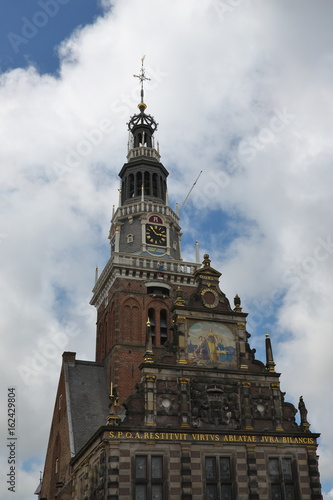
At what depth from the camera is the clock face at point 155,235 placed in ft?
202

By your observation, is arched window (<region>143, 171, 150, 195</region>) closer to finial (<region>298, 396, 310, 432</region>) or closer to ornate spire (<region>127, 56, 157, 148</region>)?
ornate spire (<region>127, 56, 157, 148</region>)

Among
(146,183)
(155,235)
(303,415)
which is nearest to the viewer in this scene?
(303,415)

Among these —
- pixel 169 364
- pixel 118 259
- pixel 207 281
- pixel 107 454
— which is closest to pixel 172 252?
pixel 118 259

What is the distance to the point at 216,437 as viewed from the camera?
3550cm

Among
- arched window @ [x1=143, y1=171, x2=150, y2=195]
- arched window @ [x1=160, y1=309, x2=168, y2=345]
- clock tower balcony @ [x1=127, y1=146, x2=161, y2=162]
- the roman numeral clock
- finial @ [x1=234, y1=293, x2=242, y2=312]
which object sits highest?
clock tower balcony @ [x1=127, y1=146, x2=161, y2=162]

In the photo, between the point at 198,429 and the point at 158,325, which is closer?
the point at 198,429

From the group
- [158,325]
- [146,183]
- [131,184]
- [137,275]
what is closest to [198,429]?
[158,325]

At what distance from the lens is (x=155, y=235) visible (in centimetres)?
6206

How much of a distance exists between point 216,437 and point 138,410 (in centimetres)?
504

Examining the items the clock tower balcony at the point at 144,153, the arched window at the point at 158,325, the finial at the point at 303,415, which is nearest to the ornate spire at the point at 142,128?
the clock tower balcony at the point at 144,153

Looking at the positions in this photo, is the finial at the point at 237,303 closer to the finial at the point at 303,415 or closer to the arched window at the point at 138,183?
the finial at the point at 303,415

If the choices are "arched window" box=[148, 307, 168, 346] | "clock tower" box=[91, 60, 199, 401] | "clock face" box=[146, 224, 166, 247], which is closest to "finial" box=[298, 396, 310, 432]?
"clock tower" box=[91, 60, 199, 401]

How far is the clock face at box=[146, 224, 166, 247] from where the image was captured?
61.7m

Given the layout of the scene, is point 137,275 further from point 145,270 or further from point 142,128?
point 142,128
